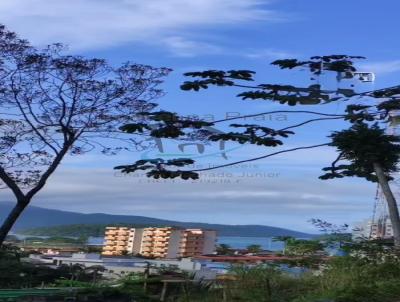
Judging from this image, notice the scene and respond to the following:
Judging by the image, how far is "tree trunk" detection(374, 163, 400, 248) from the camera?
368 inches

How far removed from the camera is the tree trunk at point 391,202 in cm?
934

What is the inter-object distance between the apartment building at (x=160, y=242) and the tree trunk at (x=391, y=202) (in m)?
Result: 6.82

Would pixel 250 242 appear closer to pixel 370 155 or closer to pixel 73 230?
pixel 370 155

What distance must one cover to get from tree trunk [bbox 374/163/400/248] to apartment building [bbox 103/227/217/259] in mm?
6818

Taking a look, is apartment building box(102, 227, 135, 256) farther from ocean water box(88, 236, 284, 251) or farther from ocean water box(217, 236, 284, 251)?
ocean water box(217, 236, 284, 251)

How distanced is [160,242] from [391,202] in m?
9.07

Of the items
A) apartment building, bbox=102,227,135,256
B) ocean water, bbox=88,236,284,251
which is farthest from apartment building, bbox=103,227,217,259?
ocean water, bbox=88,236,284,251

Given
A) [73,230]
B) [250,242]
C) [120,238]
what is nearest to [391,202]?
[250,242]

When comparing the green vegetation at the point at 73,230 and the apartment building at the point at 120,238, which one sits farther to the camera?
the green vegetation at the point at 73,230

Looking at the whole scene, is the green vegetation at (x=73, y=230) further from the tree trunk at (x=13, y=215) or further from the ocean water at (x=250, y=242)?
the tree trunk at (x=13, y=215)

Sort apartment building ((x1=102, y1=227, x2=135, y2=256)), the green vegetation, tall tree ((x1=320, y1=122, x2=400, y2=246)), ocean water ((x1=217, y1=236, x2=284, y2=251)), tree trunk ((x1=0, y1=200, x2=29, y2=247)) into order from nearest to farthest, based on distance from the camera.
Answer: tall tree ((x1=320, y1=122, x2=400, y2=246)) < ocean water ((x1=217, y1=236, x2=284, y2=251)) < tree trunk ((x1=0, y1=200, x2=29, y2=247)) < apartment building ((x1=102, y1=227, x2=135, y2=256)) < the green vegetation

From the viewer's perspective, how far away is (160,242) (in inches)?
691

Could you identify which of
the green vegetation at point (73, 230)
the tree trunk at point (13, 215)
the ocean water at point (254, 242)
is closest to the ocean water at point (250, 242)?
the ocean water at point (254, 242)

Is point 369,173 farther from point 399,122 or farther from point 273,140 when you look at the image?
point 273,140
